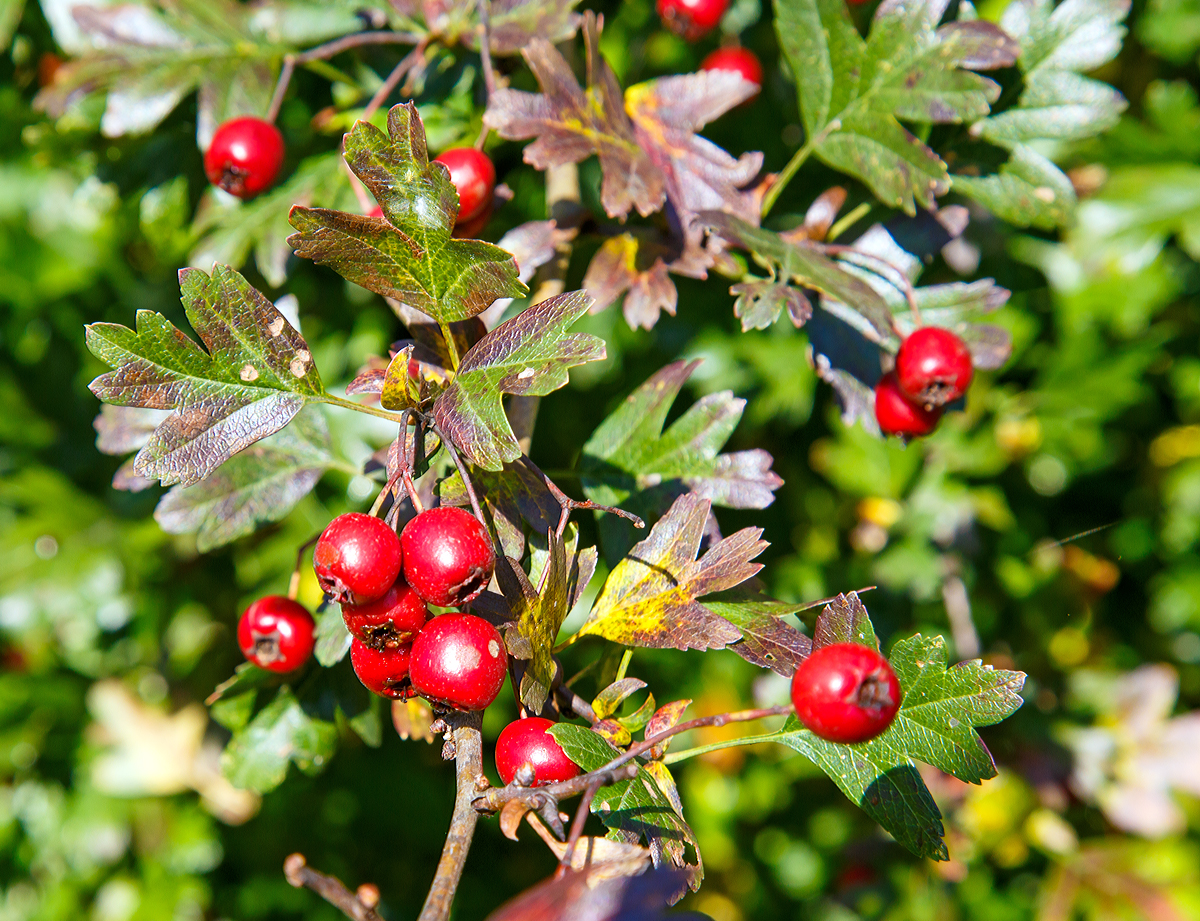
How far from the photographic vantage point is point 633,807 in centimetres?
90

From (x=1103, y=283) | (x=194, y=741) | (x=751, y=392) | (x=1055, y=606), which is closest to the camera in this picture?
(x=751, y=392)

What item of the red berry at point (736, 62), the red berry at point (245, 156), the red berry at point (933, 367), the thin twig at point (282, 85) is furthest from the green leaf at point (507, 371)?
the red berry at point (736, 62)

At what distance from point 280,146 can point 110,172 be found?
467mm

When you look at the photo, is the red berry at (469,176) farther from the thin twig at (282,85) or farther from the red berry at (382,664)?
the red berry at (382,664)

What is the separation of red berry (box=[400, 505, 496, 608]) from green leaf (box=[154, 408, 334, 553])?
498 mm

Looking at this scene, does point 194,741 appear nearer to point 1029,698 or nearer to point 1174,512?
point 1029,698

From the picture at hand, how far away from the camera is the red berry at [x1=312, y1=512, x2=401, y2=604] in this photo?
837mm

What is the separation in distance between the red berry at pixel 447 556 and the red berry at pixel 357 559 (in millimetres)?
18

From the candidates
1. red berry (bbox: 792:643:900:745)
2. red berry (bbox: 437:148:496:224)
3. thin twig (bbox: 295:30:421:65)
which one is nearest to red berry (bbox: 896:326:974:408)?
red berry (bbox: 792:643:900:745)

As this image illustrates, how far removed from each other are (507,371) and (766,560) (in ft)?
4.03

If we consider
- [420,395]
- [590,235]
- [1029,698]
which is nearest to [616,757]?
[420,395]

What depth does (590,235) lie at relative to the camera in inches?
54.6

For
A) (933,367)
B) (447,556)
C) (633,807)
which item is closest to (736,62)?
(933,367)

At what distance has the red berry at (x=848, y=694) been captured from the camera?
82 centimetres
